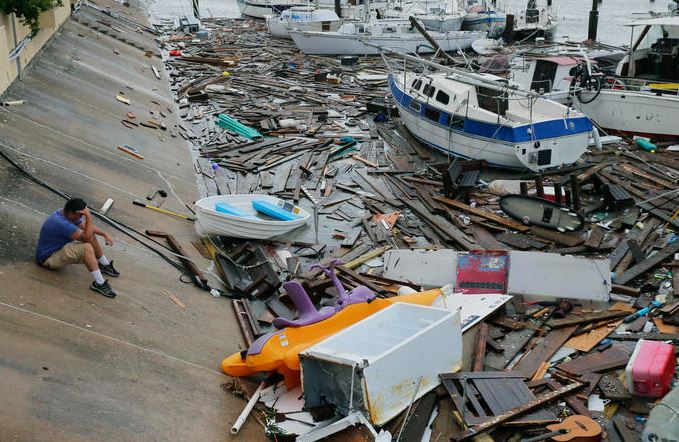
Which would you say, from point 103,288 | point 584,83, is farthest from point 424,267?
point 584,83

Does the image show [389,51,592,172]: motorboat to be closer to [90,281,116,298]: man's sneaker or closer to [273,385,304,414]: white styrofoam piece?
[273,385,304,414]: white styrofoam piece

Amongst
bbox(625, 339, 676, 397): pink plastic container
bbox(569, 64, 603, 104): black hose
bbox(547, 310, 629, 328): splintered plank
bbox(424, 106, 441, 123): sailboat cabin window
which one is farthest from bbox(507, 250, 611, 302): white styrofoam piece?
bbox(569, 64, 603, 104): black hose

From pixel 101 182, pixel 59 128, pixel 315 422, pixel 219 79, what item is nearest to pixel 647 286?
pixel 315 422

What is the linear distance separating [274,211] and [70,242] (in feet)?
24.9

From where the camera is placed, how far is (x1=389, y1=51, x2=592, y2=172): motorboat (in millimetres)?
22625

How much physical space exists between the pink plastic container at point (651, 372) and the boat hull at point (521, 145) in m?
13.0

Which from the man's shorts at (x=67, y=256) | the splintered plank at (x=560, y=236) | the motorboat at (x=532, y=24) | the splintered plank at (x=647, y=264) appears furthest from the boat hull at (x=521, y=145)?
the motorboat at (x=532, y=24)

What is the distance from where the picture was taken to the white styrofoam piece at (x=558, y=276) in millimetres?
13719

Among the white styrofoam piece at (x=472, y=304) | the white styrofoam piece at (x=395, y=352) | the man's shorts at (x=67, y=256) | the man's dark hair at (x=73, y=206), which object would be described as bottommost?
the white styrofoam piece at (x=472, y=304)

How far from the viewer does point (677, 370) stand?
11.0m

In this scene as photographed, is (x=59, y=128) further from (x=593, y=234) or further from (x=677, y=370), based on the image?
(x=677, y=370)

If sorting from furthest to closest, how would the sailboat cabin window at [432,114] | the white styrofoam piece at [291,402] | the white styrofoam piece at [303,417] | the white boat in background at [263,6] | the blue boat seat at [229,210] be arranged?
the white boat in background at [263,6] → the sailboat cabin window at [432,114] → the blue boat seat at [229,210] → the white styrofoam piece at [291,402] → the white styrofoam piece at [303,417]

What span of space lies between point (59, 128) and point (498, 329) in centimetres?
1416

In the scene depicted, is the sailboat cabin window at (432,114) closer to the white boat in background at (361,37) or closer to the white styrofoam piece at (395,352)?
the white styrofoam piece at (395,352)
